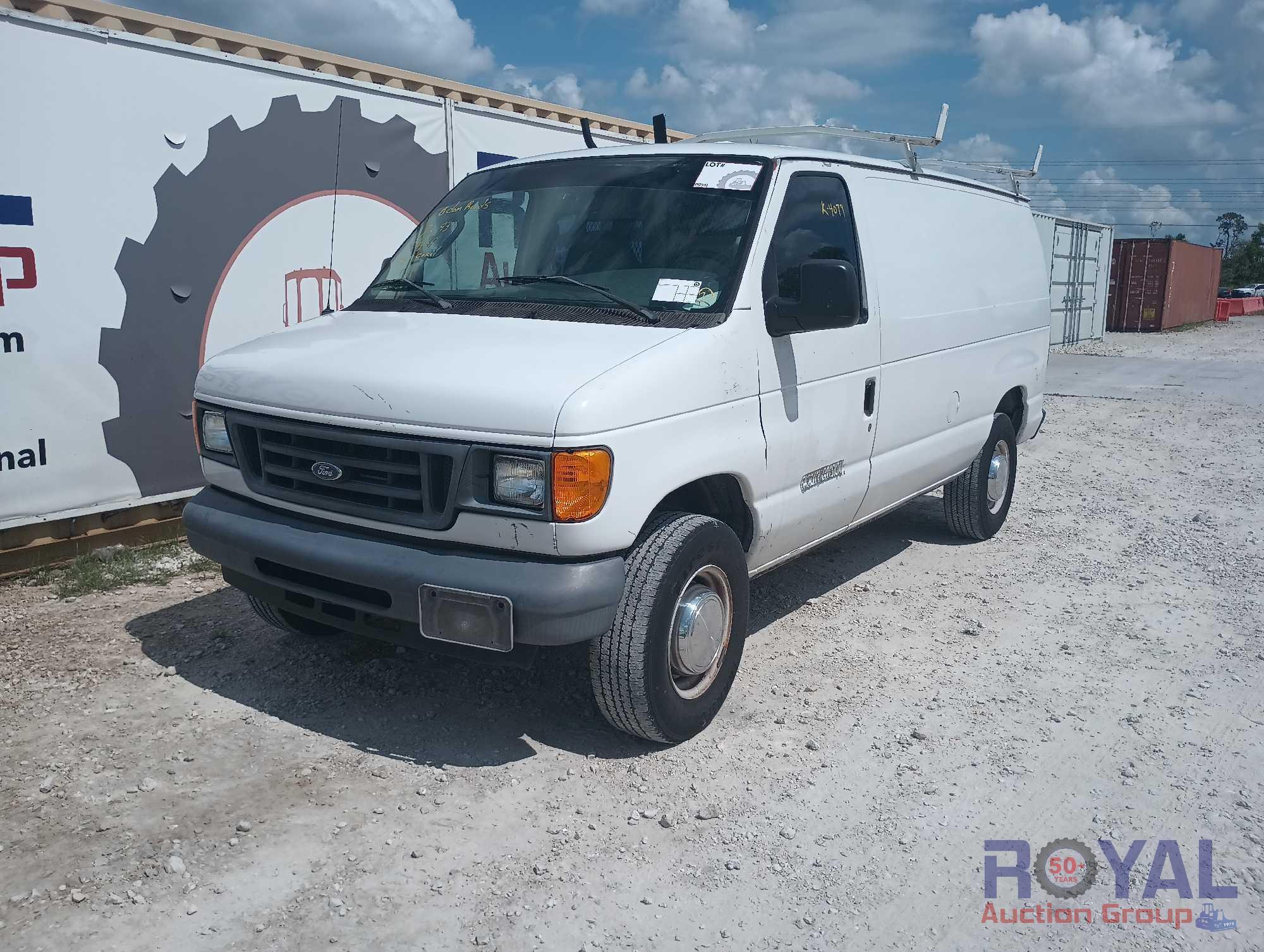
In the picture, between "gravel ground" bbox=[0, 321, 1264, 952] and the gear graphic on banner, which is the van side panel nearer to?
"gravel ground" bbox=[0, 321, 1264, 952]

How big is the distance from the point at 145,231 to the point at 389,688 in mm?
3492

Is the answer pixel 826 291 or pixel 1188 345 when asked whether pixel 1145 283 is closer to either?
pixel 1188 345

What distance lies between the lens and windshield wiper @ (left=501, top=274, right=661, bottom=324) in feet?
12.9

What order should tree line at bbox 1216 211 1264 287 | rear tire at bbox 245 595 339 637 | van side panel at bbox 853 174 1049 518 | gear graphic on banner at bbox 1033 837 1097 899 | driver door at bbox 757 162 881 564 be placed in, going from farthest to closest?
tree line at bbox 1216 211 1264 287 → van side panel at bbox 853 174 1049 518 → rear tire at bbox 245 595 339 637 → driver door at bbox 757 162 881 564 → gear graphic on banner at bbox 1033 837 1097 899

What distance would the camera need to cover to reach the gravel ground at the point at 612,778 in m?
3.01

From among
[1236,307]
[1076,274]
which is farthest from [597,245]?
[1236,307]

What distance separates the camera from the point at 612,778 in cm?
379

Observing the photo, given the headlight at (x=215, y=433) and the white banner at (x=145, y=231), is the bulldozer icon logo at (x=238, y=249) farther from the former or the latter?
the headlight at (x=215, y=433)

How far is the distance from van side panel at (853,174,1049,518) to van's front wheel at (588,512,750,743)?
1.40m

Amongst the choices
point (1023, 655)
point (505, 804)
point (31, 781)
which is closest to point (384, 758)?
point (505, 804)

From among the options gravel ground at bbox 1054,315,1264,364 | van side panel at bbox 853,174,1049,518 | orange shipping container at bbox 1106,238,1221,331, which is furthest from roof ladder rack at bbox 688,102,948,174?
orange shipping container at bbox 1106,238,1221,331

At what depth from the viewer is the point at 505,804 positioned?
360cm

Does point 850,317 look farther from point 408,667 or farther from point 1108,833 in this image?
point 408,667

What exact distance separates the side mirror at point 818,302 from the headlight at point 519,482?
4.34 feet
